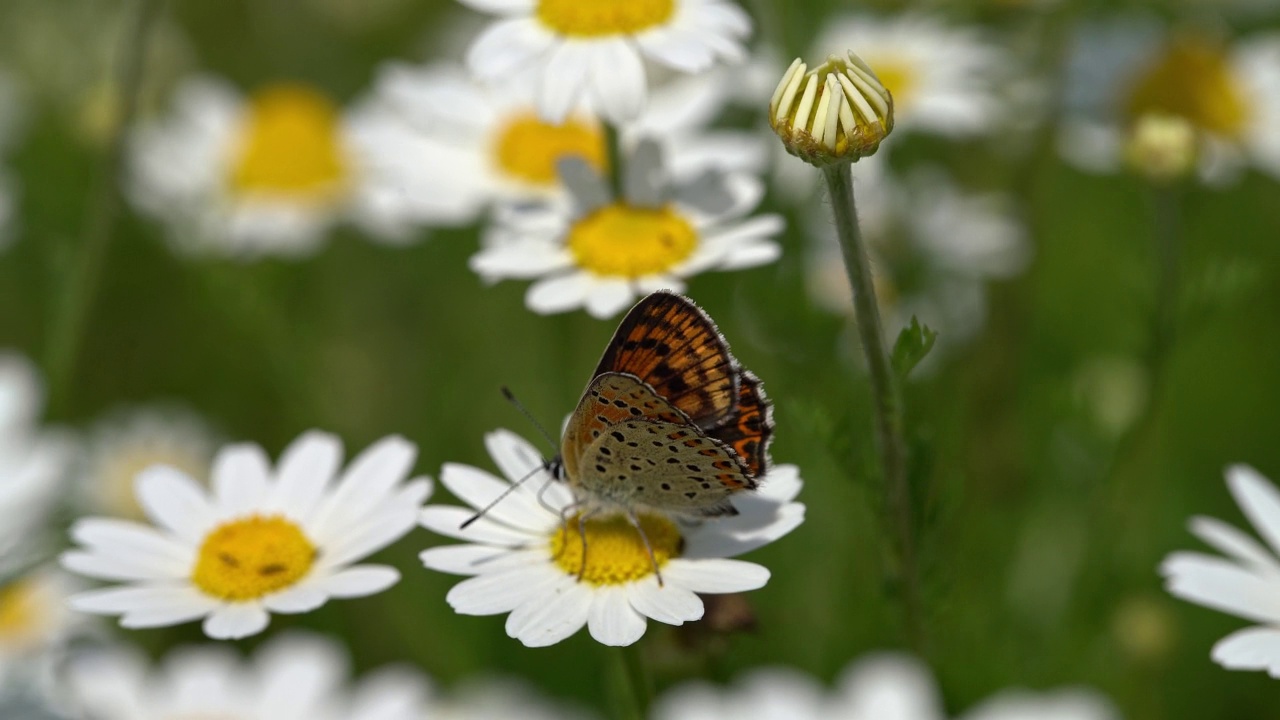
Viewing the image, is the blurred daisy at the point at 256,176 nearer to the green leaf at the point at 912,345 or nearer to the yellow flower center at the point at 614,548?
the yellow flower center at the point at 614,548

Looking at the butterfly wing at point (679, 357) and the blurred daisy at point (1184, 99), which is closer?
the butterfly wing at point (679, 357)

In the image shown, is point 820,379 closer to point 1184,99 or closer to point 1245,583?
point 1245,583

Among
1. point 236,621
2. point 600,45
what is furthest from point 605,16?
point 236,621

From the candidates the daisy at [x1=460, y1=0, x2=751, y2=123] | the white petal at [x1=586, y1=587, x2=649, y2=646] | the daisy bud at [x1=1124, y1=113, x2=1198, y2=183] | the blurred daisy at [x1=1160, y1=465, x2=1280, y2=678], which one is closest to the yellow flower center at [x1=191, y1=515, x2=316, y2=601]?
the white petal at [x1=586, y1=587, x2=649, y2=646]

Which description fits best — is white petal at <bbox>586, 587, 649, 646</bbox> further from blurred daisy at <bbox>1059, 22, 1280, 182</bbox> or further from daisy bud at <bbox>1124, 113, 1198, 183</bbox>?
blurred daisy at <bbox>1059, 22, 1280, 182</bbox>

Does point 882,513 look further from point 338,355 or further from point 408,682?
point 338,355

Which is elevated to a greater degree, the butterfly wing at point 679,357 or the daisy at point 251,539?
the butterfly wing at point 679,357

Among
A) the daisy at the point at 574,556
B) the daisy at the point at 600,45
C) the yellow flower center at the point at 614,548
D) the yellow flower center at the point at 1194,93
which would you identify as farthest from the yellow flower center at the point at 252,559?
the yellow flower center at the point at 1194,93
